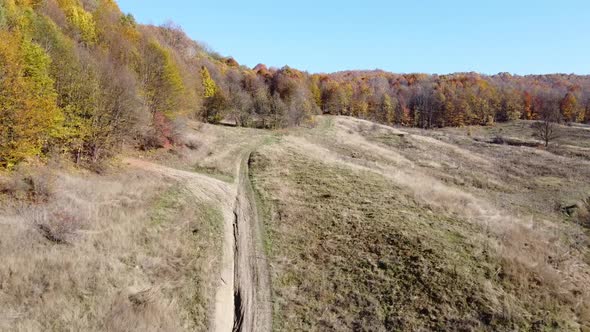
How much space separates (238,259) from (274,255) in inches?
83.9

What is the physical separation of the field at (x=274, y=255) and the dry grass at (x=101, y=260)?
0.23 ft

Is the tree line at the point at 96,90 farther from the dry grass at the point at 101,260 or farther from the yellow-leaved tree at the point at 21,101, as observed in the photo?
the dry grass at the point at 101,260

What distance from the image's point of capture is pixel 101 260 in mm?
15805

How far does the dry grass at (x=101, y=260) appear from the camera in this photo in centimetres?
1253

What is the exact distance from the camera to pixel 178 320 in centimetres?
1396

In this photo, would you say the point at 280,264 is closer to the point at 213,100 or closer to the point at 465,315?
the point at 465,315

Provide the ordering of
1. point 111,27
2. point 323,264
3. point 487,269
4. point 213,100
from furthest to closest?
point 213,100, point 111,27, point 323,264, point 487,269

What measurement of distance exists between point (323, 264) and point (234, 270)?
5.10 metres

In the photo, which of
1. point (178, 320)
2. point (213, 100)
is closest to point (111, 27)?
point (213, 100)

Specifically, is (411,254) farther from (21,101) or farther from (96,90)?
(96,90)

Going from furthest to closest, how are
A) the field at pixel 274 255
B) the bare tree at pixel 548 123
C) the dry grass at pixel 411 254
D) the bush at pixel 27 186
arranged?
1. the bare tree at pixel 548 123
2. the bush at pixel 27 186
3. the dry grass at pixel 411 254
4. the field at pixel 274 255

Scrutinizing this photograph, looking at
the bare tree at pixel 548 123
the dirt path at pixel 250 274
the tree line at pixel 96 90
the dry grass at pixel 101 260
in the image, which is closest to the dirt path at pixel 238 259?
the dirt path at pixel 250 274

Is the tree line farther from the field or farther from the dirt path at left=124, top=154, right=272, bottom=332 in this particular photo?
the dirt path at left=124, top=154, right=272, bottom=332

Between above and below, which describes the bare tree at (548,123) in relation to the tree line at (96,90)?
below
